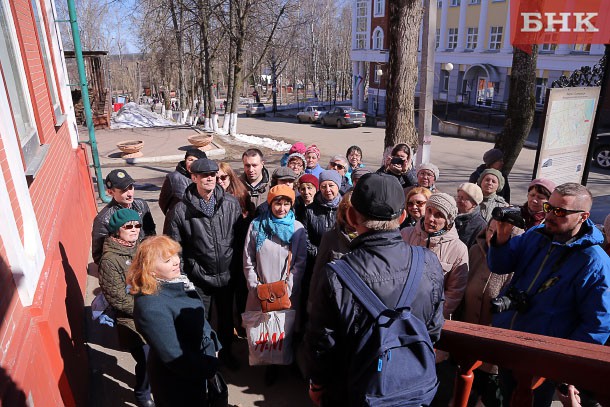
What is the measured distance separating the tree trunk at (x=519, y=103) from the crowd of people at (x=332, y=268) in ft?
13.5

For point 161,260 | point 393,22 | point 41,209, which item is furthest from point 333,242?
point 393,22

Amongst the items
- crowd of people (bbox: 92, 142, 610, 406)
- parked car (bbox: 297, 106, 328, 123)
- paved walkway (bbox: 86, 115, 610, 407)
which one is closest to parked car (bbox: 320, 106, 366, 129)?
paved walkway (bbox: 86, 115, 610, 407)

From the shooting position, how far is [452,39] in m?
35.3

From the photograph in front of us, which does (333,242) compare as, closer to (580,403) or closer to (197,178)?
(197,178)

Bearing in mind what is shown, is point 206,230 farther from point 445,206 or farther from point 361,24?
point 361,24

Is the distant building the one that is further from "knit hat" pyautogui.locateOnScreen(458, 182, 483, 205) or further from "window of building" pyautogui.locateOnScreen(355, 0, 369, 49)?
"knit hat" pyautogui.locateOnScreen(458, 182, 483, 205)

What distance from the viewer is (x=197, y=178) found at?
3.32m

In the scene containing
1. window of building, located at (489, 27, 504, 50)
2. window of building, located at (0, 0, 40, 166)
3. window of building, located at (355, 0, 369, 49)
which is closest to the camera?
window of building, located at (0, 0, 40, 166)

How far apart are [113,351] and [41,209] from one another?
4.63ft

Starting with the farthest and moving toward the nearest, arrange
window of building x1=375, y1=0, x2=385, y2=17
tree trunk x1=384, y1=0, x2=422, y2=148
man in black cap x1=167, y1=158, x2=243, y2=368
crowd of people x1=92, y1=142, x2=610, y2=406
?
window of building x1=375, y1=0, x2=385, y2=17 → tree trunk x1=384, y1=0, x2=422, y2=148 → man in black cap x1=167, y1=158, x2=243, y2=368 → crowd of people x1=92, y1=142, x2=610, y2=406

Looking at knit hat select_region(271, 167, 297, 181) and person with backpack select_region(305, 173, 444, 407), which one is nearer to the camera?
person with backpack select_region(305, 173, 444, 407)

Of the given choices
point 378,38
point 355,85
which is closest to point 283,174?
point 378,38

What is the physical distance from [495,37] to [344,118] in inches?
545

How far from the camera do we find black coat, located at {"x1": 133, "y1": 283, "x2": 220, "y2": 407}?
2180mm
